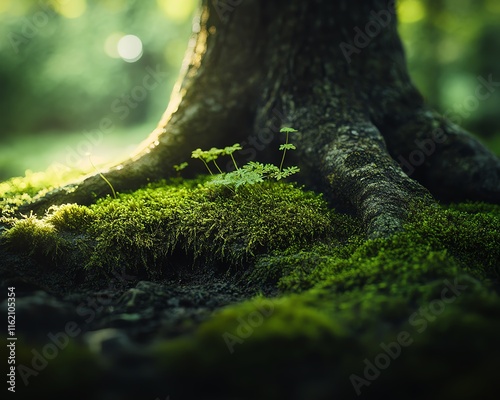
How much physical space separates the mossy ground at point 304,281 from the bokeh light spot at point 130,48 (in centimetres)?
1944

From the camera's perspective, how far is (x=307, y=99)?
14.8ft

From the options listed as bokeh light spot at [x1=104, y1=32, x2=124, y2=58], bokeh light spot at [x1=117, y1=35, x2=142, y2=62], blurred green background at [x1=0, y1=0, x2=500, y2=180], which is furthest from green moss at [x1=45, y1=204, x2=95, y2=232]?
bokeh light spot at [x1=117, y1=35, x2=142, y2=62]

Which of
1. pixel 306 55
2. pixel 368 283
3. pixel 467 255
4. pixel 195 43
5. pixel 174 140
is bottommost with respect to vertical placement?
pixel 467 255

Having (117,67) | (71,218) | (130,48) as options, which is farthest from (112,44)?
(71,218)

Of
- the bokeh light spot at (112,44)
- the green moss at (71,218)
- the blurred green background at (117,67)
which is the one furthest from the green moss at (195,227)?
the bokeh light spot at (112,44)

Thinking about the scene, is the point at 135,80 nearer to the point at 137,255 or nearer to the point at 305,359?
the point at 137,255

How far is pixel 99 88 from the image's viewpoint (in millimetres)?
20406

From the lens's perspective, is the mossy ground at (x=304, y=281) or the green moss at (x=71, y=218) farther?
the green moss at (x=71, y=218)

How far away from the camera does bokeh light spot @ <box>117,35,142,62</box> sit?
20.6 metres

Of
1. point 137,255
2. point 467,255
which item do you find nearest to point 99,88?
point 137,255

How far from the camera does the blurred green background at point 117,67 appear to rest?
48.9 ft

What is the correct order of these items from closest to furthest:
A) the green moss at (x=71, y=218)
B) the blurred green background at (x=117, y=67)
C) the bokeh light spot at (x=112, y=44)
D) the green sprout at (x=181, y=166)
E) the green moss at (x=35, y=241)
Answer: the green moss at (x=35, y=241) → the green moss at (x=71, y=218) → the green sprout at (x=181, y=166) → the blurred green background at (x=117, y=67) → the bokeh light spot at (x=112, y=44)

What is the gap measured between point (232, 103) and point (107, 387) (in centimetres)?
393

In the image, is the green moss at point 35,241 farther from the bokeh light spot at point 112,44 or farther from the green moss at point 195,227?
the bokeh light spot at point 112,44
